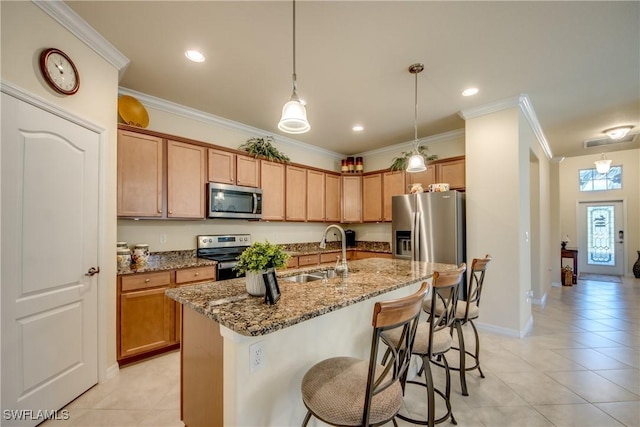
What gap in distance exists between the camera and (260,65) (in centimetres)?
257

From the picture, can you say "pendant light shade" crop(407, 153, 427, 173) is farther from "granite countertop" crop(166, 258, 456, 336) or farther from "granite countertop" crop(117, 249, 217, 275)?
"granite countertop" crop(117, 249, 217, 275)

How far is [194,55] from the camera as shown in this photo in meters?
2.42

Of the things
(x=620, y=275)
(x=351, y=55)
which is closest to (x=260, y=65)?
(x=351, y=55)

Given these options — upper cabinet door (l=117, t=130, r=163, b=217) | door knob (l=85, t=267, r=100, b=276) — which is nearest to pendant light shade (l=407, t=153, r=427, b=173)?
upper cabinet door (l=117, t=130, r=163, b=217)

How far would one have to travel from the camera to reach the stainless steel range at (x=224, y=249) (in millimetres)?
3246

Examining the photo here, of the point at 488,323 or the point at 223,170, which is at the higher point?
the point at 223,170

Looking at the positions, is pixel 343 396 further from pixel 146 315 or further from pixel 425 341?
pixel 146 315

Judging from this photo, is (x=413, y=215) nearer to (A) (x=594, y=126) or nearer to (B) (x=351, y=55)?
(B) (x=351, y=55)

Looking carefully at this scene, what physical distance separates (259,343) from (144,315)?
200 cm

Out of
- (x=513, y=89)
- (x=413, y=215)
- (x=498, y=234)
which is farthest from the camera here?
(x=413, y=215)

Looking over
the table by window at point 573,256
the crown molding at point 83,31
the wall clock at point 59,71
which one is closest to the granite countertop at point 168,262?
the wall clock at point 59,71

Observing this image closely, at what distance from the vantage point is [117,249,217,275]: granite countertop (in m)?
2.63

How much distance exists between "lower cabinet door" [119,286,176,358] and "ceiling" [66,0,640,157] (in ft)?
7.21

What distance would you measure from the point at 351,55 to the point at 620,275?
354 inches
